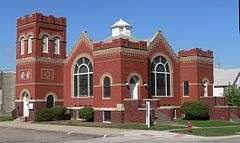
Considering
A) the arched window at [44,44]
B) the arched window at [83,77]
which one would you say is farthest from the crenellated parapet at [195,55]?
the arched window at [44,44]

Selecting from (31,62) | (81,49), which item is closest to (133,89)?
(81,49)

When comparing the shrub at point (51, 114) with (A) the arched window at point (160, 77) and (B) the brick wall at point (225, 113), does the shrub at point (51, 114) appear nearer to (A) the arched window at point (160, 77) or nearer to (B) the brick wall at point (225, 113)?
(A) the arched window at point (160, 77)

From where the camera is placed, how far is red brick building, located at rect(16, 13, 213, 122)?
42219mm

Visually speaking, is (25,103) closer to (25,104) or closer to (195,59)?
(25,104)

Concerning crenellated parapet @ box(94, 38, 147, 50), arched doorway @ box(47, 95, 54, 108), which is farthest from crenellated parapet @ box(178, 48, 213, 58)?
arched doorway @ box(47, 95, 54, 108)

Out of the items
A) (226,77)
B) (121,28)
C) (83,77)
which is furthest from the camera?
(226,77)

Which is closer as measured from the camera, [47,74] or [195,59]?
[47,74]

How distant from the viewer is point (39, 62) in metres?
47.3

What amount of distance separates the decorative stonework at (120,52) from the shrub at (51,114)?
6650mm

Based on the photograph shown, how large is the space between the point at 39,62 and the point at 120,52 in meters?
10.1

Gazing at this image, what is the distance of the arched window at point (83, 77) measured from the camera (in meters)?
46.1

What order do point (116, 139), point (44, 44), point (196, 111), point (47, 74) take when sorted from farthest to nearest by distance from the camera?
1. point (44, 44)
2. point (47, 74)
3. point (196, 111)
4. point (116, 139)

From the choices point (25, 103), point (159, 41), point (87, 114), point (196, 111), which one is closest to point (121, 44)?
point (159, 41)

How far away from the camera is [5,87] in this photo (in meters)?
62.7
